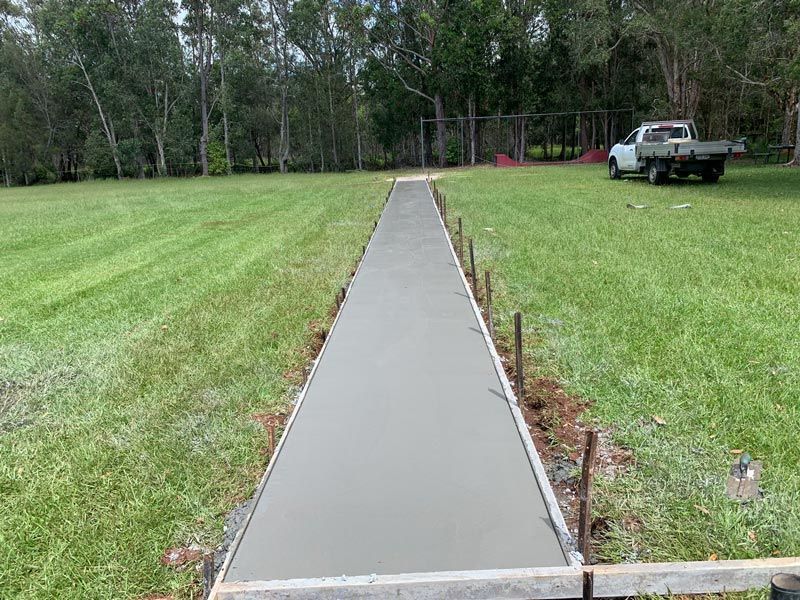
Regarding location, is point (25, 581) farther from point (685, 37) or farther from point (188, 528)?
point (685, 37)

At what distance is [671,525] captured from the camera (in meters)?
2.36

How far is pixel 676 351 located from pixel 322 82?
3931cm

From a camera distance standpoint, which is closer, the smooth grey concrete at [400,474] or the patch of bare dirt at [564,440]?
the smooth grey concrete at [400,474]

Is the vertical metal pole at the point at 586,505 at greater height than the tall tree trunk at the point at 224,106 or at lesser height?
lesser

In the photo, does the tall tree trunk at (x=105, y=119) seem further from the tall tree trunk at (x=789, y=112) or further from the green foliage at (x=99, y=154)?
the tall tree trunk at (x=789, y=112)

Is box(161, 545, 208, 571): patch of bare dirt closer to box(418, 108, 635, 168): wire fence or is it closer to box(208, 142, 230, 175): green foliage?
box(418, 108, 635, 168): wire fence

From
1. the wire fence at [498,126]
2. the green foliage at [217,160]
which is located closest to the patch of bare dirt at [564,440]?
the wire fence at [498,126]

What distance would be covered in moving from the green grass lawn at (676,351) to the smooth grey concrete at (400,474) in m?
0.41

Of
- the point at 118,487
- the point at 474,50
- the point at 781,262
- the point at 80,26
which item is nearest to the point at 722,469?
the point at 118,487

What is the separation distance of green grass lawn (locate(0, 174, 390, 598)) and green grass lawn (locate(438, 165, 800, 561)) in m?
1.79

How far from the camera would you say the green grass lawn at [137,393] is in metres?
2.39

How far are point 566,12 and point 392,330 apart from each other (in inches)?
1196

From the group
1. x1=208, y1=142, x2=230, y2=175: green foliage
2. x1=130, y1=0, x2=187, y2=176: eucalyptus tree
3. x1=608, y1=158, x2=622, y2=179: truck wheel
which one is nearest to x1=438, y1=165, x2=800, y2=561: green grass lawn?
x1=608, y1=158, x2=622, y2=179: truck wheel

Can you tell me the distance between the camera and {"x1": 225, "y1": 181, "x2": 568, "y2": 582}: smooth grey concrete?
86.6 inches
